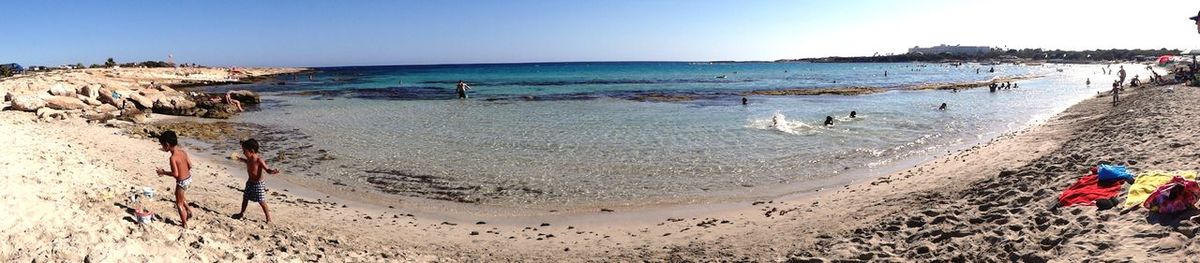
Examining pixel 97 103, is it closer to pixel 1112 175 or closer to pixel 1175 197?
pixel 1112 175

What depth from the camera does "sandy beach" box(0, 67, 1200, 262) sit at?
616 cm

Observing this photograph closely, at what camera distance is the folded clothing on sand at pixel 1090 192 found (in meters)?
7.03

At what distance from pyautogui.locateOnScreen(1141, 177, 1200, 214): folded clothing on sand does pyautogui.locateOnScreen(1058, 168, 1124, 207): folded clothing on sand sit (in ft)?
2.64

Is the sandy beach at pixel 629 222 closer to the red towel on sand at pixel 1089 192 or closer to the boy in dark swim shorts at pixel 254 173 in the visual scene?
the red towel on sand at pixel 1089 192

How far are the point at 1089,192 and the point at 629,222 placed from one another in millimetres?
6016

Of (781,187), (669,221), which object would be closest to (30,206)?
(669,221)

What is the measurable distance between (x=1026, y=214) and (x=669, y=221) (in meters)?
4.71

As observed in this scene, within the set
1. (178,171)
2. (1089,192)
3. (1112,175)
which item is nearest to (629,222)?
(1089,192)

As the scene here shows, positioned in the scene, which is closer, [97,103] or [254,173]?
[254,173]

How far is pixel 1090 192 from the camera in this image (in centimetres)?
A: 725

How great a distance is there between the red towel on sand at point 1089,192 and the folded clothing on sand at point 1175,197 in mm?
812

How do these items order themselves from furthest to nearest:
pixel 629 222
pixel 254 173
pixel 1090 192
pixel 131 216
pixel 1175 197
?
pixel 629 222 → pixel 254 173 → pixel 1090 192 → pixel 131 216 → pixel 1175 197

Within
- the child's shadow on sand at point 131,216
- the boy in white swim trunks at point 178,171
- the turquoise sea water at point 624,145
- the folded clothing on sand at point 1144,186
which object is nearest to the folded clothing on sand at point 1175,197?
the folded clothing on sand at point 1144,186

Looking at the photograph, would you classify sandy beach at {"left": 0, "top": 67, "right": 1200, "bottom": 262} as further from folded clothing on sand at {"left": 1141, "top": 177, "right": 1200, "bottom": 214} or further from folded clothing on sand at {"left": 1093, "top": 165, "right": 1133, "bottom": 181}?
folded clothing on sand at {"left": 1093, "top": 165, "right": 1133, "bottom": 181}
